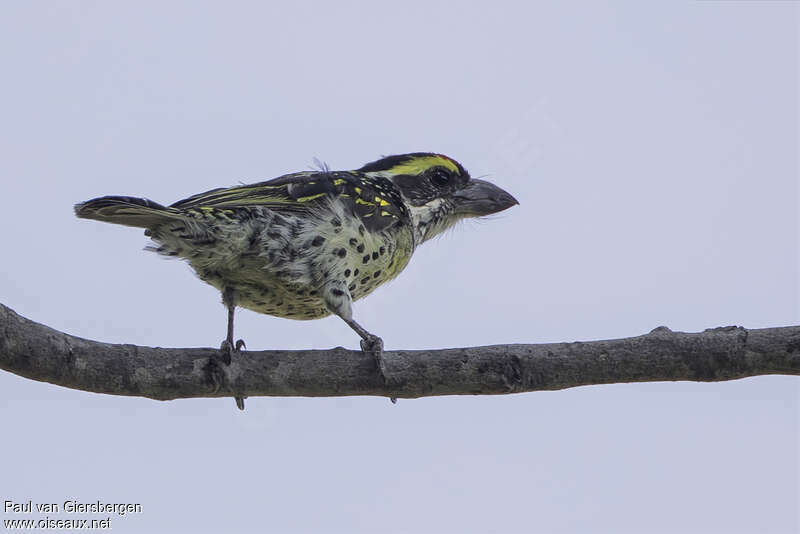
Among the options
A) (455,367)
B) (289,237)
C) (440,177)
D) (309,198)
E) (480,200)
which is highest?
(440,177)

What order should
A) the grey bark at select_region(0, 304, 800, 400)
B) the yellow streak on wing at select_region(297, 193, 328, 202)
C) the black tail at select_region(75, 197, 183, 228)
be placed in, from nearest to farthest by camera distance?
1. the grey bark at select_region(0, 304, 800, 400)
2. the black tail at select_region(75, 197, 183, 228)
3. the yellow streak on wing at select_region(297, 193, 328, 202)

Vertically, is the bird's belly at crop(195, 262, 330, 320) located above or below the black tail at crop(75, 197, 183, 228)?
below

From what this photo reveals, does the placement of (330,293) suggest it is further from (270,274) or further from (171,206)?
(171,206)

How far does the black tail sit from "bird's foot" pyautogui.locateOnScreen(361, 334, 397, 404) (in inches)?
53.2

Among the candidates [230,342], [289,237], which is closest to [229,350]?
[230,342]

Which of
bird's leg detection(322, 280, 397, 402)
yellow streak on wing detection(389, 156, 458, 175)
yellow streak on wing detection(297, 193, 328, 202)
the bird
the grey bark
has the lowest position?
the grey bark

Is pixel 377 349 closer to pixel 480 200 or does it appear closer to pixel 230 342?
pixel 230 342

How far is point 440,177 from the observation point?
291 inches

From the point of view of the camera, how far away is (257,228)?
5688 millimetres

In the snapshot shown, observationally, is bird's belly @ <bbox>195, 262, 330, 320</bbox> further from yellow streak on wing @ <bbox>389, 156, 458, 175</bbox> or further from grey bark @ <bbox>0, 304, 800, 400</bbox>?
yellow streak on wing @ <bbox>389, 156, 458, 175</bbox>

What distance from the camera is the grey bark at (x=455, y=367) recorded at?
4.43 meters

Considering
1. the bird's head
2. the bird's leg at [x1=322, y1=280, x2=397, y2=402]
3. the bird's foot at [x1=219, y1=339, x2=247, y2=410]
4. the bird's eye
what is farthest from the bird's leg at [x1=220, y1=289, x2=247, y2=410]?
the bird's eye

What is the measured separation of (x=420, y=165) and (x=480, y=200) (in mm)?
579

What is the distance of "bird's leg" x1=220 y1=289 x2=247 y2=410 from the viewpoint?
460cm
